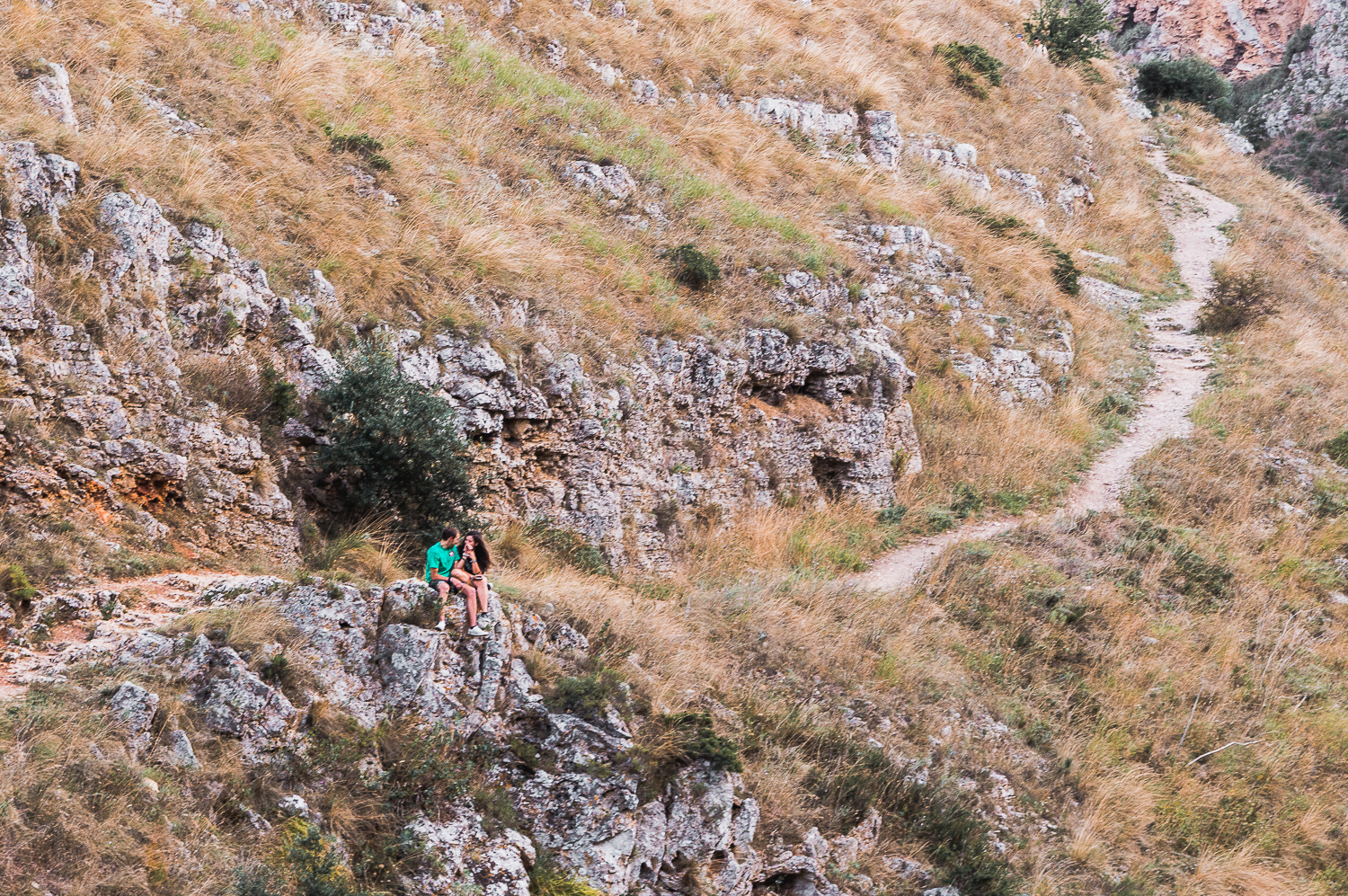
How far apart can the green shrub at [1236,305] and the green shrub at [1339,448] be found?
5.02 m

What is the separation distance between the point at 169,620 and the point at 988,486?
1312 cm

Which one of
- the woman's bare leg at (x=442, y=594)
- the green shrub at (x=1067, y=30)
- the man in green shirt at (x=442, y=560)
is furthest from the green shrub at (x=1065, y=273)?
the woman's bare leg at (x=442, y=594)

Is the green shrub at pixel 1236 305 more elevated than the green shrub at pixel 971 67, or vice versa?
the green shrub at pixel 971 67

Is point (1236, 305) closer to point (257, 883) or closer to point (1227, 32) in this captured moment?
point (257, 883)

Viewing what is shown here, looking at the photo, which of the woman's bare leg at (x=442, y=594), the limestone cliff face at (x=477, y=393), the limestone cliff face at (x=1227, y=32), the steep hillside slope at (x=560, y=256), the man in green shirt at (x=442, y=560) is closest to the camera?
the woman's bare leg at (x=442, y=594)

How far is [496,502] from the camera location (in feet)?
36.6

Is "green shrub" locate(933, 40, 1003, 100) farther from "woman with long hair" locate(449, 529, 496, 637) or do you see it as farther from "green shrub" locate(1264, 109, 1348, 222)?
"green shrub" locate(1264, 109, 1348, 222)

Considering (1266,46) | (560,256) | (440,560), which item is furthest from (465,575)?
(1266,46)

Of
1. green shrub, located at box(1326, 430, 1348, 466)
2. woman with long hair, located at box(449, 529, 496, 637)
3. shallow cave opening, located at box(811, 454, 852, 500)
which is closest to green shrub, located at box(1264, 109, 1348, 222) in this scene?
green shrub, located at box(1326, 430, 1348, 466)

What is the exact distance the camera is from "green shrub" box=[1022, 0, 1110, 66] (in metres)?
33.2

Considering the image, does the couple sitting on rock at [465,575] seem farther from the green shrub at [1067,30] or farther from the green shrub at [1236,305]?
the green shrub at [1067,30]

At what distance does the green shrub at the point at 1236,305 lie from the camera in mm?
23016

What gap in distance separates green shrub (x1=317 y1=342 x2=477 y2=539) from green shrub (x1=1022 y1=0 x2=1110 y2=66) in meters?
30.8

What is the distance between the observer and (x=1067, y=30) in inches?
1312
